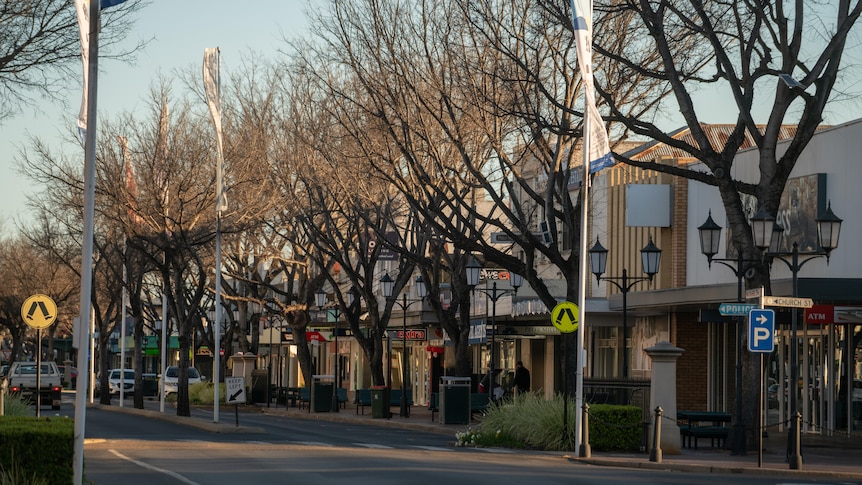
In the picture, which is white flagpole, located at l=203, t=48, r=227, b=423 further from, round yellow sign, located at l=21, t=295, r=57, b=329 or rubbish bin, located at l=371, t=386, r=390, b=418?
round yellow sign, located at l=21, t=295, r=57, b=329

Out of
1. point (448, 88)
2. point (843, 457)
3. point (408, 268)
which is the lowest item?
point (843, 457)

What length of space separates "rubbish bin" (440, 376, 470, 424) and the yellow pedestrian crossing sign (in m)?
12.0

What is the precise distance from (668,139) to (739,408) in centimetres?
506

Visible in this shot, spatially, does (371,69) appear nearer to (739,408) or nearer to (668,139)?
(668,139)

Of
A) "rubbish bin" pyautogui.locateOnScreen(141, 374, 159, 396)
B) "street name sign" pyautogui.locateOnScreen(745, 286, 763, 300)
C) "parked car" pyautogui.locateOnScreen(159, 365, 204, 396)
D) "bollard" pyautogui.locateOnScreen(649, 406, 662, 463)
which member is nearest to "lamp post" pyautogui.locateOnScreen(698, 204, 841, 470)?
"street name sign" pyautogui.locateOnScreen(745, 286, 763, 300)

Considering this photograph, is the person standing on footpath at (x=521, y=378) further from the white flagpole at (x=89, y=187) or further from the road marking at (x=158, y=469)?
the white flagpole at (x=89, y=187)

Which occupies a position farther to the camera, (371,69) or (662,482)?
(371,69)

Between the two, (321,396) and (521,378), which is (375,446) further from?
(321,396)

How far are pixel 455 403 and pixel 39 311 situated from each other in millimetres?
15868

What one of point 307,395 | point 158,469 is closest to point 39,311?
point 158,469

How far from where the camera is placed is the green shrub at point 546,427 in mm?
24750

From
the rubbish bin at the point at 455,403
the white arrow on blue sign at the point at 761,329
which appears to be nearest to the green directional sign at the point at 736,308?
the white arrow on blue sign at the point at 761,329

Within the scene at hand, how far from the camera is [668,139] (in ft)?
78.0

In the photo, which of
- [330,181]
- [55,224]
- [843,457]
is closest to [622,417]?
[843,457]
